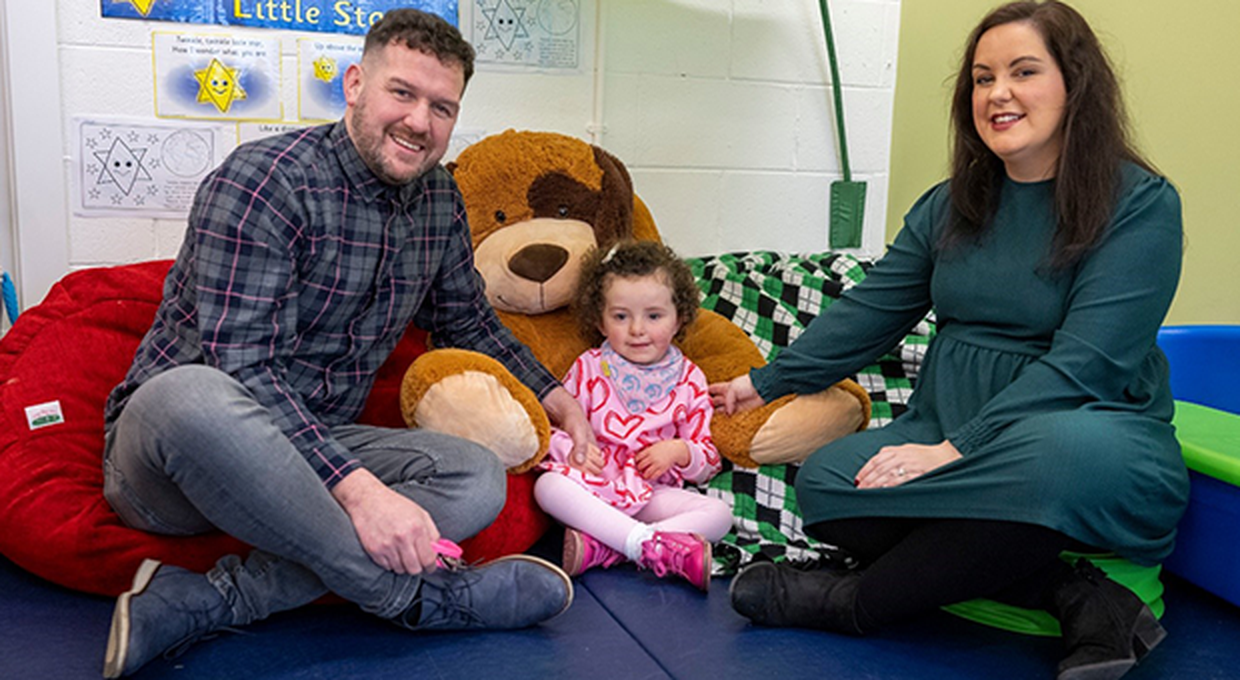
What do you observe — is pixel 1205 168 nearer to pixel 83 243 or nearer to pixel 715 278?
pixel 715 278

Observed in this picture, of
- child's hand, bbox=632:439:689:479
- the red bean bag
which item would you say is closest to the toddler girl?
child's hand, bbox=632:439:689:479

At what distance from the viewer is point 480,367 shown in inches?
64.6

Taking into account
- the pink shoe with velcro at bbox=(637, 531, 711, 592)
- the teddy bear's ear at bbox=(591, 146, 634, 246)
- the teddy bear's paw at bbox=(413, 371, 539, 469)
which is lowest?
the pink shoe with velcro at bbox=(637, 531, 711, 592)

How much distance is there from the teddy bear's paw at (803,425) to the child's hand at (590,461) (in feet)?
A: 0.86

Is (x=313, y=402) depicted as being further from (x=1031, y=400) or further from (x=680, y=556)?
(x=1031, y=400)

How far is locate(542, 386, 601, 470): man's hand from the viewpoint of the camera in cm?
172

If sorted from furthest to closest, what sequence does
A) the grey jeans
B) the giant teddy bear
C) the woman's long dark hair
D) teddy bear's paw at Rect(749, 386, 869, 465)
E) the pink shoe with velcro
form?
teddy bear's paw at Rect(749, 386, 869, 465), the giant teddy bear, the pink shoe with velcro, the woman's long dark hair, the grey jeans

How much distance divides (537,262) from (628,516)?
489 millimetres

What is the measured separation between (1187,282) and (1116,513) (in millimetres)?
1162

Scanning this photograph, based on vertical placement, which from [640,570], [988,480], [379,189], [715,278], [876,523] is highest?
[379,189]

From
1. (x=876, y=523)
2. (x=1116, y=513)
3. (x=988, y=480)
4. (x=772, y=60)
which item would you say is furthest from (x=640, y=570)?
(x=772, y=60)

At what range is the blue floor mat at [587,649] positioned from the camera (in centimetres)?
129

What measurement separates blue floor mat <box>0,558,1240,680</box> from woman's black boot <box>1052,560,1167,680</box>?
6cm

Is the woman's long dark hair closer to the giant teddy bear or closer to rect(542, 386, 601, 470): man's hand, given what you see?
the giant teddy bear
